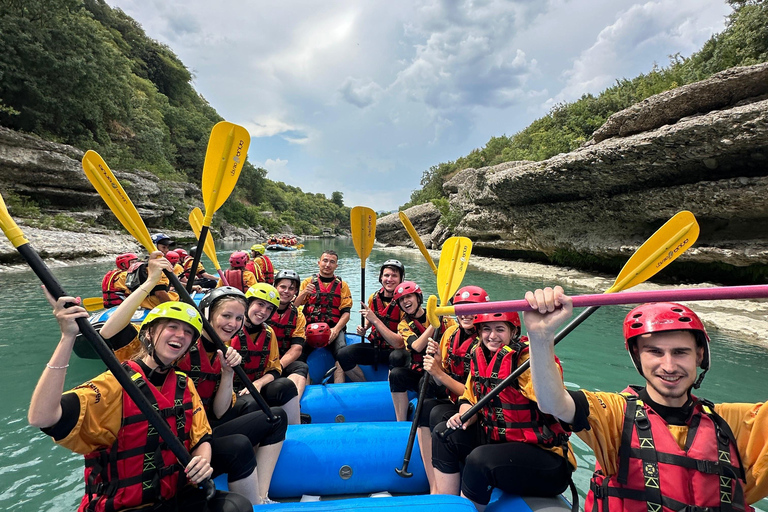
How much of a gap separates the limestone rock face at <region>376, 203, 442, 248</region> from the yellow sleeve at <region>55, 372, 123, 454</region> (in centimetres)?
3002

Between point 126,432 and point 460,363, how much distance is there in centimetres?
215

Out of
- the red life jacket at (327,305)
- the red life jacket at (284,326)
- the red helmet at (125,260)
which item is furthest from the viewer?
the red helmet at (125,260)

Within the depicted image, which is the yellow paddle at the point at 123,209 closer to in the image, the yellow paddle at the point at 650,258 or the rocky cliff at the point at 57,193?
the yellow paddle at the point at 650,258

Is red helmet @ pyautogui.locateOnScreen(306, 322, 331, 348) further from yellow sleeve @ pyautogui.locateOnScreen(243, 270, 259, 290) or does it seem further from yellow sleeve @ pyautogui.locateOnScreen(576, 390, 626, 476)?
yellow sleeve @ pyautogui.locateOnScreen(576, 390, 626, 476)

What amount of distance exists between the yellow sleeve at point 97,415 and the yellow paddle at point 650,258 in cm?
183

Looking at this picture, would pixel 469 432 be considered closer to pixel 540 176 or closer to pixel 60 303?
pixel 60 303

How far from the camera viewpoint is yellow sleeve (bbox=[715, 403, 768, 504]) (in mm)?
1293

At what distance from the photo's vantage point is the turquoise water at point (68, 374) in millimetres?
2586

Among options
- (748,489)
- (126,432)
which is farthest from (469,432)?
(126,432)

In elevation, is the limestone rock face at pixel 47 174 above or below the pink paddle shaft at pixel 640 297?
above

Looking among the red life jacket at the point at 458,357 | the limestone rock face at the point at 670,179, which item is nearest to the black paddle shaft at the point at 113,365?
the red life jacket at the point at 458,357

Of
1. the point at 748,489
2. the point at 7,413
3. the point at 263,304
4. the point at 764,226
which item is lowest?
the point at 7,413

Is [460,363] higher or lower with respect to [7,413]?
higher

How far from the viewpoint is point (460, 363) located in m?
2.67
